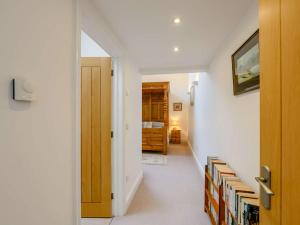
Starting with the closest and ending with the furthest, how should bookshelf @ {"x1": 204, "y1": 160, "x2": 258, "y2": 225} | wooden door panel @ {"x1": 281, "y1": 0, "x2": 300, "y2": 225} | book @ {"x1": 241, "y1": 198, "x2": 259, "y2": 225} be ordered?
wooden door panel @ {"x1": 281, "y1": 0, "x2": 300, "y2": 225} → book @ {"x1": 241, "y1": 198, "x2": 259, "y2": 225} → bookshelf @ {"x1": 204, "y1": 160, "x2": 258, "y2": 225}

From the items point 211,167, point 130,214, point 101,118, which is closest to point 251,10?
point 211,167

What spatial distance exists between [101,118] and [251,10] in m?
1.95

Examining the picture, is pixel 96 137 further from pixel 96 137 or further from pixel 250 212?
pixel 250 212

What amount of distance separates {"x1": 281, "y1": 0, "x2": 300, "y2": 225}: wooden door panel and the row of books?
2.02 feet

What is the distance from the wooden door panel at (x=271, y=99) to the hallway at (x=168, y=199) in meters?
1.65

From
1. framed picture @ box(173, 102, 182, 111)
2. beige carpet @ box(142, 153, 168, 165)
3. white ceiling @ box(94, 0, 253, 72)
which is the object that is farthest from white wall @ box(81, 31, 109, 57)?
framed picture @ box(173, 102, 182, 111)

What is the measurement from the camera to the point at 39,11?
0.90 metres

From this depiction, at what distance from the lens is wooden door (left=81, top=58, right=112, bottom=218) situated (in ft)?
7.48

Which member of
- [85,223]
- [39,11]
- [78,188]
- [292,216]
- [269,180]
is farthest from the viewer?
[85,223]

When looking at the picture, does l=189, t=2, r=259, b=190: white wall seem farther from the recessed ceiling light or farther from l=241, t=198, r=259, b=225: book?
the recessed ceiling light

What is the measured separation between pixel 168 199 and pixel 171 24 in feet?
8.09

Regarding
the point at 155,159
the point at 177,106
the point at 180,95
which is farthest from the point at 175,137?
the point at 155,159

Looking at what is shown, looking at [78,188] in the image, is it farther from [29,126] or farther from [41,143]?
[29,126]

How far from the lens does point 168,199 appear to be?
9.07 feet
